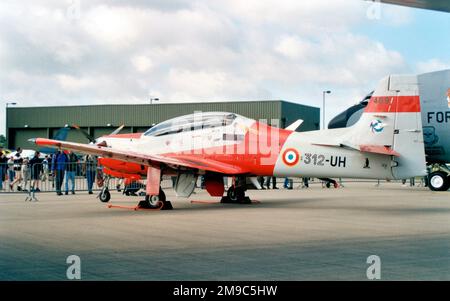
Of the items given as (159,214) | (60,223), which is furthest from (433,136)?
(60,223)

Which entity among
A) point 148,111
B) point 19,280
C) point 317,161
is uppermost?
point 148,111

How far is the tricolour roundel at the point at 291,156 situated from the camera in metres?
14.8

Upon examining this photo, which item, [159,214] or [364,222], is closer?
[364,222]

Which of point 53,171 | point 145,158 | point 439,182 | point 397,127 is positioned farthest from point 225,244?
point 439,182

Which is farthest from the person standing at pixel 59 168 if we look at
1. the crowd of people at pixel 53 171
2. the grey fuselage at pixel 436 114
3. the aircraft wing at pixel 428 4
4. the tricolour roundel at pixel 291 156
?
the aircraft wing at pixel 428 4

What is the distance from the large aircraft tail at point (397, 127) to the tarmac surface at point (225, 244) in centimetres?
132

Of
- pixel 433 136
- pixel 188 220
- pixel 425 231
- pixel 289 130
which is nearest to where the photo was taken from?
pixel 425 231

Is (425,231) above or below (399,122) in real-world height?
below

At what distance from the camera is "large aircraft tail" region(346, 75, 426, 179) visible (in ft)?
45.1

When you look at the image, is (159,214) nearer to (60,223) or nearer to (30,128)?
(60,223)

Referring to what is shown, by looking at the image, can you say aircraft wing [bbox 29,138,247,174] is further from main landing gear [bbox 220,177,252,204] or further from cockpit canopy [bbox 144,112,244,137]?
main landing gear [bbox 220,177,252,204]

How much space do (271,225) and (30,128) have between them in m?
19.8

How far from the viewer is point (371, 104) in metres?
14.5

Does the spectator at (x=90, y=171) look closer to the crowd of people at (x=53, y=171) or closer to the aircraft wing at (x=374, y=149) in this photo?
the crowd of people at (x=53, y=171)
